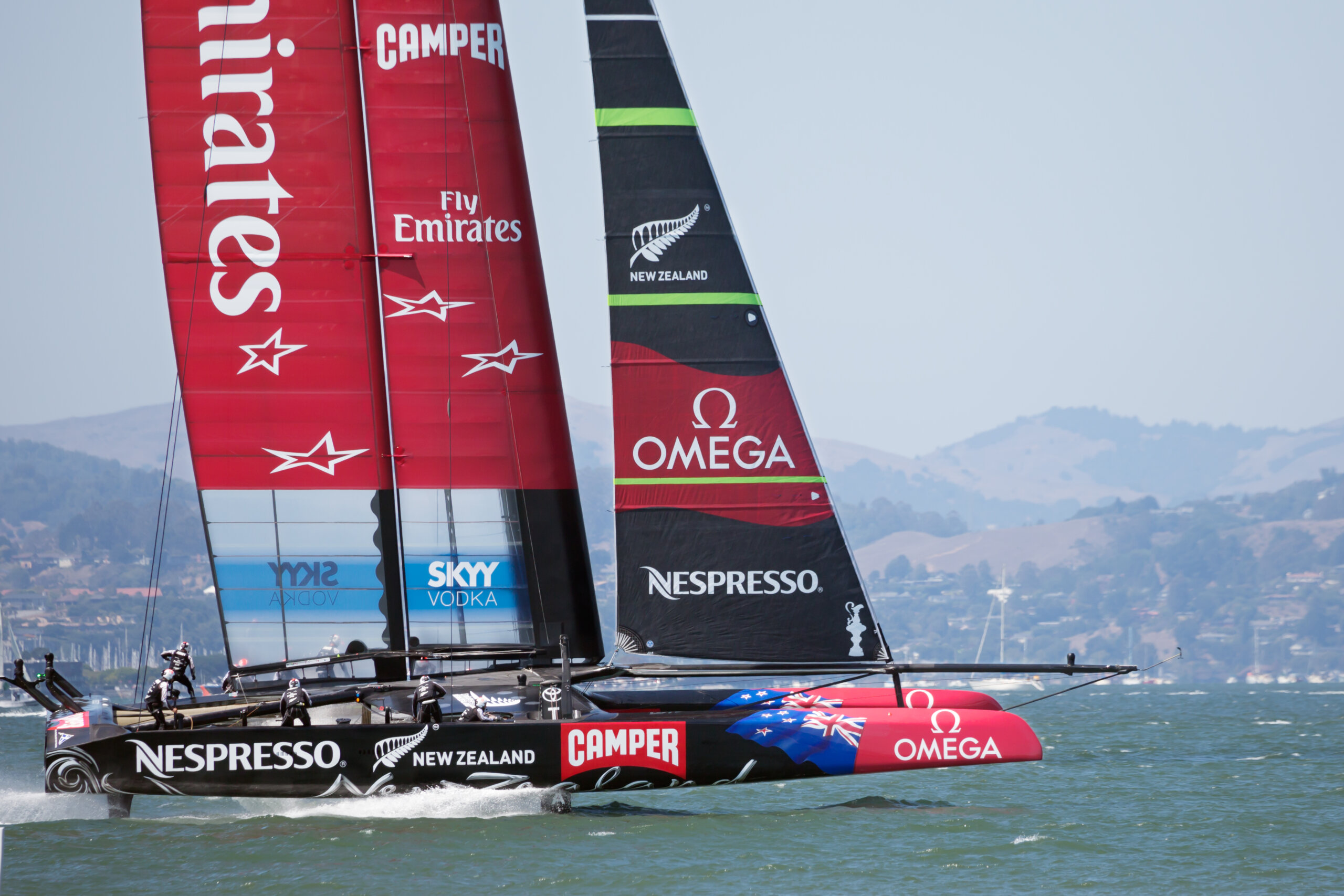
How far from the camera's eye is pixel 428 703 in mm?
12312

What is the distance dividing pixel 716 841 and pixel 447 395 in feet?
14.9

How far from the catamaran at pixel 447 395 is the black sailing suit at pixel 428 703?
599 mm

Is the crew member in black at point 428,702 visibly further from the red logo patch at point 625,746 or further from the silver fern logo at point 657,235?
the silver fern logo at point 657,235

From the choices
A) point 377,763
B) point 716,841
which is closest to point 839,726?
point 716,841

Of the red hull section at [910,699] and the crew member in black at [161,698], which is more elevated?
the crew member in black at [161,698]

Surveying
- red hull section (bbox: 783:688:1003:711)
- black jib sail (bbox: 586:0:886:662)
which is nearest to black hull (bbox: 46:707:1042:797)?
red hull section (bbox: 783:688:1003:711)

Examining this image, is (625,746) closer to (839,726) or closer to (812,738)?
(812,738)

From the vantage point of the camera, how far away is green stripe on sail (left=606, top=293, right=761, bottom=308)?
1293 cm

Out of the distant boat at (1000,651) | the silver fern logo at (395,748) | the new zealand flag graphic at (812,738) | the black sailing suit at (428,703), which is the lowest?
the distant boat at (1000,651)

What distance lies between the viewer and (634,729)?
1210 cm

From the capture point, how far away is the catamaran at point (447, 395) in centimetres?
1292

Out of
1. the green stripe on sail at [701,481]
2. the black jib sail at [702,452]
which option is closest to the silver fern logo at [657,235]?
the black jib sail at [702,452]

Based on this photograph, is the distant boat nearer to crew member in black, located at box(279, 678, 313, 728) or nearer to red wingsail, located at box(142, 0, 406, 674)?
red wingsail, located at box(142, 0, 406, 674)

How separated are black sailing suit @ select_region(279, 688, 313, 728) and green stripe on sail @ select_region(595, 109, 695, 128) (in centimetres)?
533
